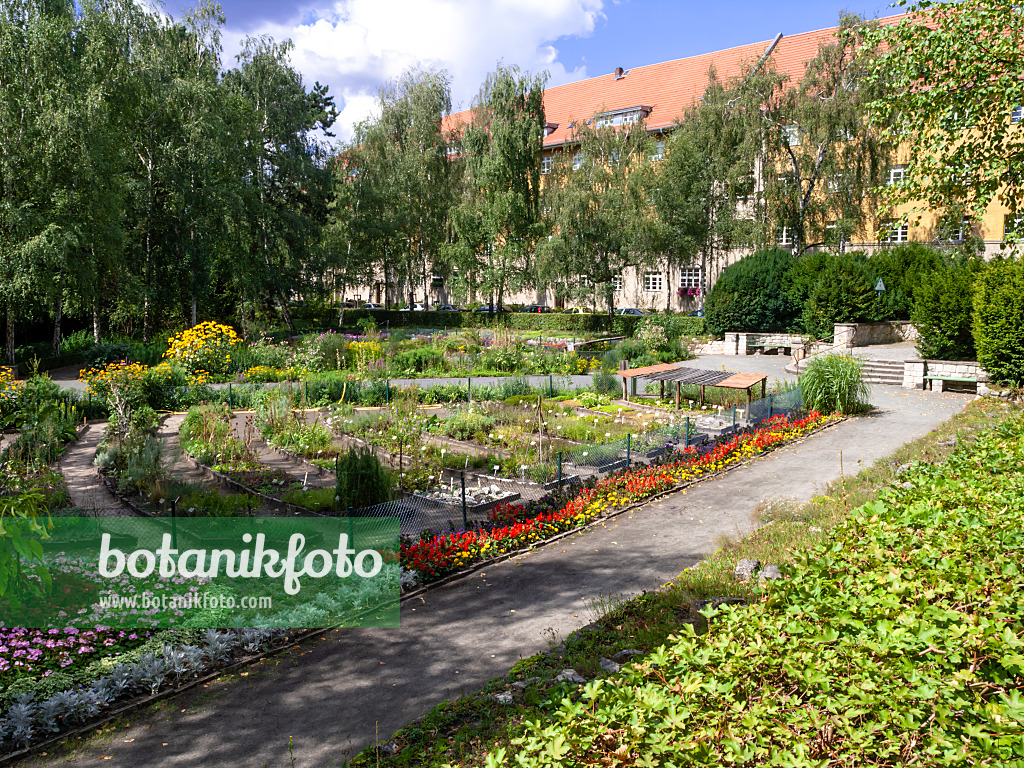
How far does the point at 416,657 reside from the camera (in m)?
5.91

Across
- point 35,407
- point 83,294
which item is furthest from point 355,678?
point 83,294

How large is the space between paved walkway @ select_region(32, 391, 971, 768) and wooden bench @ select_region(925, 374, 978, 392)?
11581 millimetres

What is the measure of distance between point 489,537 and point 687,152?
1169 inches

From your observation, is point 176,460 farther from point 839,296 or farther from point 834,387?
point 839,296

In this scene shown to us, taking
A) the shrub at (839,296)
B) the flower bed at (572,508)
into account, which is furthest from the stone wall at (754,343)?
the flower bed at (572,508)

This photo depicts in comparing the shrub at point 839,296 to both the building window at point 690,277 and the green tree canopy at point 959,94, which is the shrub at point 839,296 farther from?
the building window at point 690,277

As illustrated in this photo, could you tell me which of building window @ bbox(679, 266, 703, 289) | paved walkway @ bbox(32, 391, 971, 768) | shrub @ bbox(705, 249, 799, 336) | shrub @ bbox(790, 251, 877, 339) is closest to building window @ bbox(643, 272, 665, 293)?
building window @ bbox(679, 266, 703, 289)

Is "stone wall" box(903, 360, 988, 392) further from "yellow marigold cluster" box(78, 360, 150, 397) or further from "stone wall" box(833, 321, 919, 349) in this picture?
"yellow marigold cluster" box(78, 360, 150, 397)

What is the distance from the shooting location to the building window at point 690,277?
140 ft

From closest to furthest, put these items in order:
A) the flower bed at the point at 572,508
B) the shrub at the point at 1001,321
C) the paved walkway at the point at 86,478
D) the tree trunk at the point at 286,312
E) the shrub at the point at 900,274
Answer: the flower bed at the point at 572,508, the paved walkway at the point at 86,478, the shrub at the point at 1001,321, the shrub at the point at 900,274, the tree trunk at the point at 286,312

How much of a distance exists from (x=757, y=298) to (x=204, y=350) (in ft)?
68.6

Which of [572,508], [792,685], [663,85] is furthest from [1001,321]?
[663,85]

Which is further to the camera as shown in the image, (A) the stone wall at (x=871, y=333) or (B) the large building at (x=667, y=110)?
(B) the large building at (x=667, y=110)

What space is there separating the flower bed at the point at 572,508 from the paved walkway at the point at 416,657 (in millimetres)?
265
